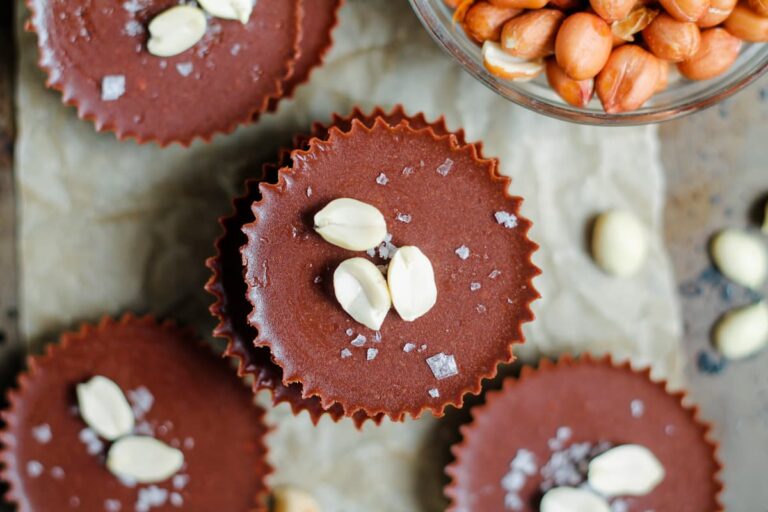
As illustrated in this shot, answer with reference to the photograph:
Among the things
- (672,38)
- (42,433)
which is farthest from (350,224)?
(42,433)

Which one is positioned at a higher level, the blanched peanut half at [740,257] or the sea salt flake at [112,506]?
the blanched peanut half at [740,257]

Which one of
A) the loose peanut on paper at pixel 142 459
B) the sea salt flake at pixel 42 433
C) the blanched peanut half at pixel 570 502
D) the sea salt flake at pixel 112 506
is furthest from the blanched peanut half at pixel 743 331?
the sea salt flake at pixel 42 433

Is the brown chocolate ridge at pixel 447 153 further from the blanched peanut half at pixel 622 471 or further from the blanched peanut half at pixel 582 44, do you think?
the blanched peanut half at pixel 622 471

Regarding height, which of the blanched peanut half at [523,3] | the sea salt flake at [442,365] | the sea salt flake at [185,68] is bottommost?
the sea salt flake at [442,365]

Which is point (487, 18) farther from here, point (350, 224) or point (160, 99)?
point (160, 99)

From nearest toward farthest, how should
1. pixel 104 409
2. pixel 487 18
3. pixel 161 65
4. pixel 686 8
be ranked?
pixel 686 8
pixel 487 18
pixel 161 65
pixel 104 409

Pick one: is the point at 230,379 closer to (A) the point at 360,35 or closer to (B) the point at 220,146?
(B) the point at 220,146

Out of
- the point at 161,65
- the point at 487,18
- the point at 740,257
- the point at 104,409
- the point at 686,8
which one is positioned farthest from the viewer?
the point at 740,257

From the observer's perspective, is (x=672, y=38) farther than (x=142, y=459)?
No
